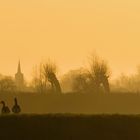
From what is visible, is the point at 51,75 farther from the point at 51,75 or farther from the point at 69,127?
the point at 69,127

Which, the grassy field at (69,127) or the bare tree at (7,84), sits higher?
the bare tree at (7,84)

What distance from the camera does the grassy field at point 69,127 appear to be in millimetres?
44250

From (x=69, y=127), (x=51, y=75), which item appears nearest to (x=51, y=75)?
(x=51, y=75)

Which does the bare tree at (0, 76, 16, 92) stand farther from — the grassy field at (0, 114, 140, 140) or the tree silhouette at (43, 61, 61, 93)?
the grassy field at (0, 114, 140, 140)

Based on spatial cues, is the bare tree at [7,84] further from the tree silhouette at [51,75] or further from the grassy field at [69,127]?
the grassy field at [69,127]

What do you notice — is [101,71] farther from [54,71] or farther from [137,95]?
[137,95]

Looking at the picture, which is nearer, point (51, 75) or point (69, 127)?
point (69, 127)

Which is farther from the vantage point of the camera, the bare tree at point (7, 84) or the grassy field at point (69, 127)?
Answer: the bare tree at point (7, 84)

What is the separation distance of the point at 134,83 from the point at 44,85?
49038 mm

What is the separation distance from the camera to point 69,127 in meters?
46.1

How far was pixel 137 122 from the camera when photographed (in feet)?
158

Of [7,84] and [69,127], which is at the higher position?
[7,84]

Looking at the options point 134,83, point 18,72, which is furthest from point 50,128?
point 18,72

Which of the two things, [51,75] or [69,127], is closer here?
[69,127]
